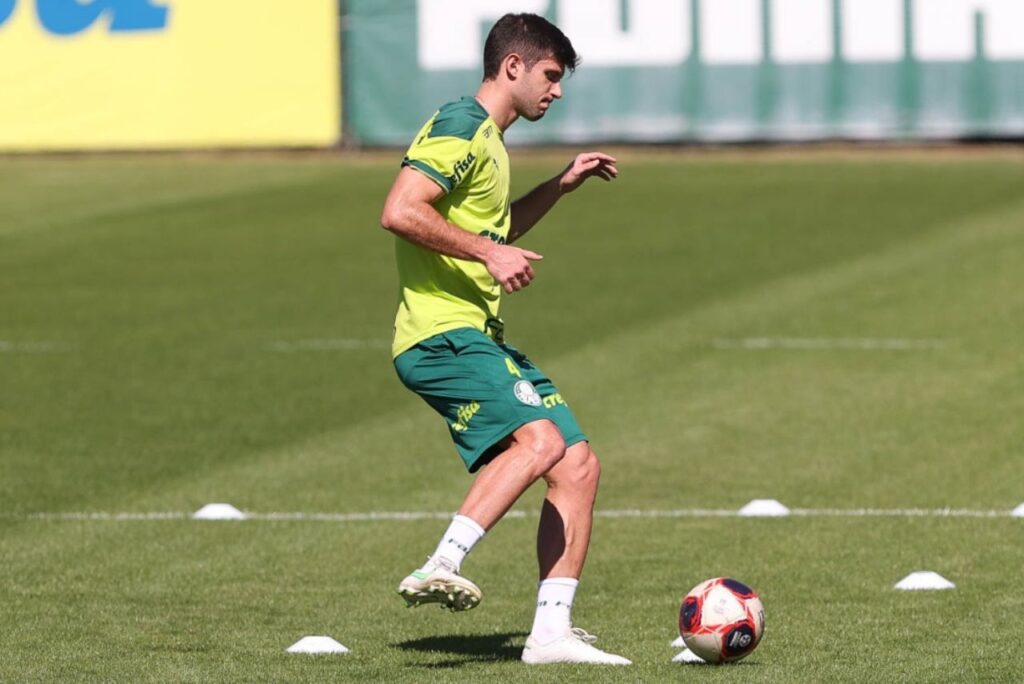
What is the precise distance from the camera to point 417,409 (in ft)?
49.4

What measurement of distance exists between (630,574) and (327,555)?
1.49m

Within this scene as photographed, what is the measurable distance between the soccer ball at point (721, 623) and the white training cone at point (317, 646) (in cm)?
131

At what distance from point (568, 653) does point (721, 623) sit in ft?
1.84

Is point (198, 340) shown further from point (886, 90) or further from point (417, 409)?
point (886, 90)

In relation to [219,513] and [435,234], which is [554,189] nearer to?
[435,234]

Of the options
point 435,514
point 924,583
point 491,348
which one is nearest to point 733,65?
point 435,514

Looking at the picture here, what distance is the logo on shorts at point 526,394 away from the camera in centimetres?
806

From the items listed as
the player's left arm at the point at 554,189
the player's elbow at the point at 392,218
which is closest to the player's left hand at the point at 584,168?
the player's left arm at the point at 554,189

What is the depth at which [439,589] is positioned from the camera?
7.57 meters

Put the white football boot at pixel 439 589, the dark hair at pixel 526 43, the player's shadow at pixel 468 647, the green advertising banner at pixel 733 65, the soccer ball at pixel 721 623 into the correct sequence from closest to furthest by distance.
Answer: the white football boot at pixel 439 589
the soccer ball at pixel 721 623
the dark hair at pixel 526 43
the player's shadow at pixel 468 647
the green advertising banner at pixel 733 65

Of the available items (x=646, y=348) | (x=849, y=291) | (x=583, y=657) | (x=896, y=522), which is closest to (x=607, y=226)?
(x=849, y=291)

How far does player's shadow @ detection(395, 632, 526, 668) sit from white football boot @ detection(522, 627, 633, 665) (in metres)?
0.21

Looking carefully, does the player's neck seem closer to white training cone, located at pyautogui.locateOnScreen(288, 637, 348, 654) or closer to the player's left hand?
the player's left hand

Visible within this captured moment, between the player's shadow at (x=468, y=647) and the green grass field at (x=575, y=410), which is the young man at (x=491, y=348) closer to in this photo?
the player's shadow at (x=468, y=647)
